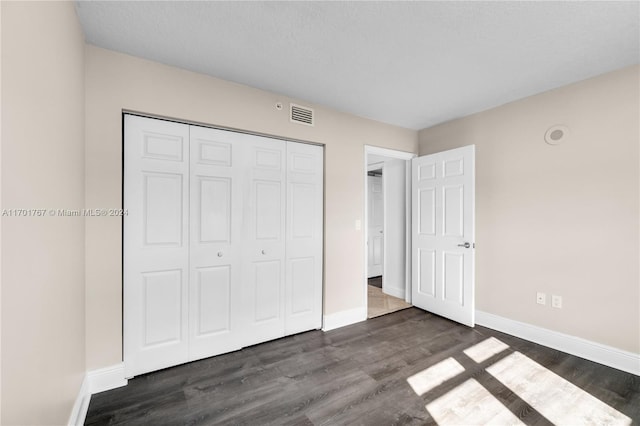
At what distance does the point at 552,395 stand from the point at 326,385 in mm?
1639

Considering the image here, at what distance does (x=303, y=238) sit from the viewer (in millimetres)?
3098

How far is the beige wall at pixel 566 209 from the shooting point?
2.36 m

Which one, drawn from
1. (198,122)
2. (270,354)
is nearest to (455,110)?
(198,122)

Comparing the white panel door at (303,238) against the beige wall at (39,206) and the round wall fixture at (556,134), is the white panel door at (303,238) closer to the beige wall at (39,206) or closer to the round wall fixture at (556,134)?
the beige wall at (39,206)

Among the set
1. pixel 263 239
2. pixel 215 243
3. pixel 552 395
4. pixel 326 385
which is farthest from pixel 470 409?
pixel 215 243

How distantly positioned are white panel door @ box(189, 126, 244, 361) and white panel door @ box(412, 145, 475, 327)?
2422mm

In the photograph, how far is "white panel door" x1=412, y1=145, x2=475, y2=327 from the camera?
3236 mm

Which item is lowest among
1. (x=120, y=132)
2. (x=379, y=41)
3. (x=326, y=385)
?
(x=326, y=385)

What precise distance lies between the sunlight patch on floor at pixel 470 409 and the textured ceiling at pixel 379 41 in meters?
2.56

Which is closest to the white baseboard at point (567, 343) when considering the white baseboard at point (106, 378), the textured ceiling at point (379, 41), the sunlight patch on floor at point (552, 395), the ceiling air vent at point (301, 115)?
the sunlight patch on floor at point (552, 395)

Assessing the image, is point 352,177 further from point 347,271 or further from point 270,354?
point 270,354

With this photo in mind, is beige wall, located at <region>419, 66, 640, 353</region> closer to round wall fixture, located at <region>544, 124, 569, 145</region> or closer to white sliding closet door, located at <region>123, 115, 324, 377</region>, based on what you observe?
round wall fixture, located at <region>544, 124, 569, 145</region>

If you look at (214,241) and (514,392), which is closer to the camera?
(514,392)

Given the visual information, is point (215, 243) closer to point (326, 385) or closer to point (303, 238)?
point (303, 238)
